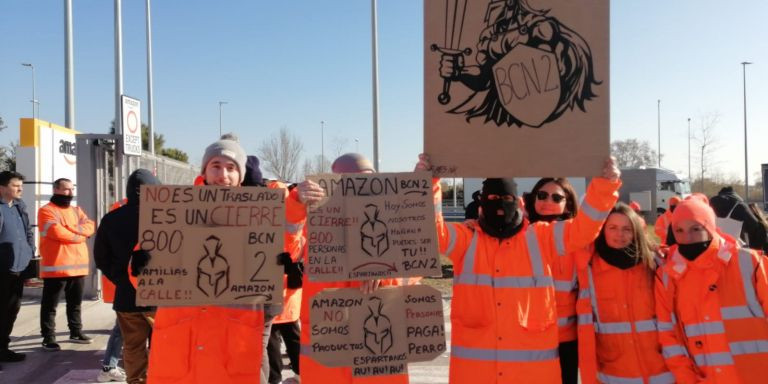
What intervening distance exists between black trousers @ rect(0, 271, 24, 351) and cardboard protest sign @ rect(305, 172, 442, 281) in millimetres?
5233

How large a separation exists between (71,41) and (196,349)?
43.2ft

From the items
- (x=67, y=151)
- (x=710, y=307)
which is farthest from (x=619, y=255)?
(x=67, y=151)

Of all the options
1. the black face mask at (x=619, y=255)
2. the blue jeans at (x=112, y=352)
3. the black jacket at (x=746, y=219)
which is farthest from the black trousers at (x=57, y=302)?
the black jacket at (x=746, y=219)

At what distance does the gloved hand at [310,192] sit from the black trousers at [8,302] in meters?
5.23

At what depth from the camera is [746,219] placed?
6469 millimetres

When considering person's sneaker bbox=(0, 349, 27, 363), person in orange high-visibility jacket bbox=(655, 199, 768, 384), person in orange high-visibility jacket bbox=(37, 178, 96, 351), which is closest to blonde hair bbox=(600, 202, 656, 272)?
person in orange high-visibility jacket bbox=(655, 199, 768, 384)

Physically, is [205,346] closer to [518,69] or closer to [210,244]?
[210,244]

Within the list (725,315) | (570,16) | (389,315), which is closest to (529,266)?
(389,315)

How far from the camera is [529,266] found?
10.6ft

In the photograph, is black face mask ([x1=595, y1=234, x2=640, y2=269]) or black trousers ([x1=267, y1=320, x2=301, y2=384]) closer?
black face mask ([x1=595, y1=234, x2=640, y2=269])

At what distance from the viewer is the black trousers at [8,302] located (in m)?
6.42

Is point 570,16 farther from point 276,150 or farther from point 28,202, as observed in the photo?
point 276,150

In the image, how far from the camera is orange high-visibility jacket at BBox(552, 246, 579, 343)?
368 centimetres

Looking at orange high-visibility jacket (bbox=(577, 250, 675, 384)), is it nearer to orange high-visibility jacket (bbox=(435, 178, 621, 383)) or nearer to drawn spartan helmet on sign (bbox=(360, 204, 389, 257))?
orange high-visibility jacket (bbox=(435, 178, 621, 383))
